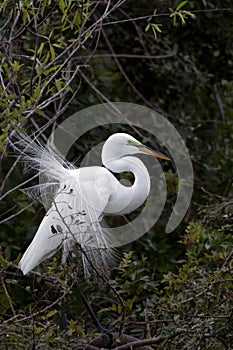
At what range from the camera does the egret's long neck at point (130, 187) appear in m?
2.95

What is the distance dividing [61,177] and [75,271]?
0.71 m

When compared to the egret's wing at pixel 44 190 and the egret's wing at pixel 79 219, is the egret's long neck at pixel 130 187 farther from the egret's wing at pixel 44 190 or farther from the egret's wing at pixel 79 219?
the egret's wing at pixel 44 190

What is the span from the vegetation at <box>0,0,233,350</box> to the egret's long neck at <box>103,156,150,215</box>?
8.5 inches

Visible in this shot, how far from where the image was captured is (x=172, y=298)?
254 cm

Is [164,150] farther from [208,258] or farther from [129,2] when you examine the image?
[208,258]

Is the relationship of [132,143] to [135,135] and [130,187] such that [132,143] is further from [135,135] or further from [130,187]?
[135,135]

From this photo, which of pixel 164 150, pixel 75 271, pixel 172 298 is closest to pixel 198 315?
pixel 172 298

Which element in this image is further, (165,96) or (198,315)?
(165,96)

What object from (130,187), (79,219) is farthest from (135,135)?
(79,219)

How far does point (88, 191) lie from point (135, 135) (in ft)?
3.36

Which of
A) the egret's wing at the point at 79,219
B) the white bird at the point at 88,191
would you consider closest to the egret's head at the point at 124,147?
the white bird at the point at 88,191

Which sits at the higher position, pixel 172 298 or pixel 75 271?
pixel 75 271

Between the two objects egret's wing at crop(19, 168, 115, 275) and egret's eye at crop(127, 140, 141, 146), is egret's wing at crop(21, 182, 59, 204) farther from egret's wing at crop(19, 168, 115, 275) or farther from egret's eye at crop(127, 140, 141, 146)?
egret's eye at crop(127, 140, 141, 146)

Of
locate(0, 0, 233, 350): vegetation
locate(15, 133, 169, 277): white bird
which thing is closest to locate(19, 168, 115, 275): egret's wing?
locate(15, 133, 169, 277): white bird
